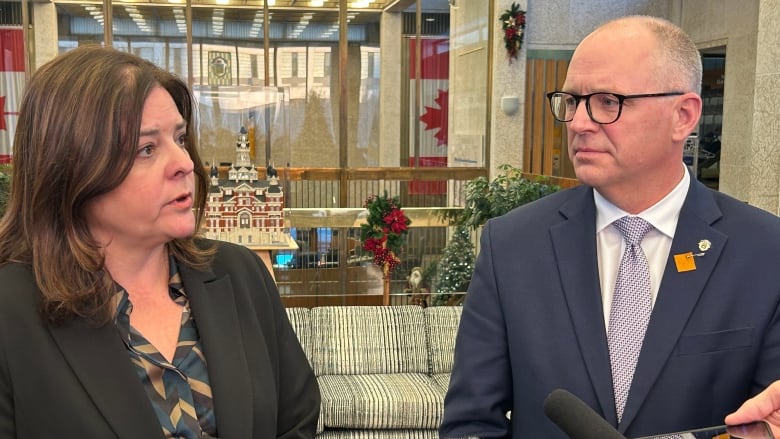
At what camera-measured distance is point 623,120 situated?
1796 millimetres

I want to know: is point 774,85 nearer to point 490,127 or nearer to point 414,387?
point 414,387

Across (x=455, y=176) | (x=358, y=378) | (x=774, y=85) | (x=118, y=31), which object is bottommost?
(x=358, y=378)

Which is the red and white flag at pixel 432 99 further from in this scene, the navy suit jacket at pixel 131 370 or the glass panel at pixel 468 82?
the navy suit jacket at pixel 131 370

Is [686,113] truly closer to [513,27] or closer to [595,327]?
[595,327]

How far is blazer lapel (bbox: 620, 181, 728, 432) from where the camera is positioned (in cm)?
171

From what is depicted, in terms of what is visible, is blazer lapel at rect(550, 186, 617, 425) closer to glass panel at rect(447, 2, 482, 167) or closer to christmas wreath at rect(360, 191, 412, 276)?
christmas wreath at rect(360, 191, 412, 276)

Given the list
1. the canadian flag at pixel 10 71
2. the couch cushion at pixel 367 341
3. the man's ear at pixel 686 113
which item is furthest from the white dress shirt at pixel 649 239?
the canadian flag at pixel 10 71

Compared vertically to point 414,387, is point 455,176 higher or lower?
higher

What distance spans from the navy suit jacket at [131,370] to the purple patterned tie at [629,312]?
665 millimetres

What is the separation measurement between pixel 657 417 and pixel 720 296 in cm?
28

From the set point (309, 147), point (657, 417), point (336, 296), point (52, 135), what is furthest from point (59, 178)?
point (309, 147)

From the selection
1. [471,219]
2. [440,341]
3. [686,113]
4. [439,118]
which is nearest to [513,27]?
[439,118]

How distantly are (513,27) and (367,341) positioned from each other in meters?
6.29

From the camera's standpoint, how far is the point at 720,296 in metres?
1.75
